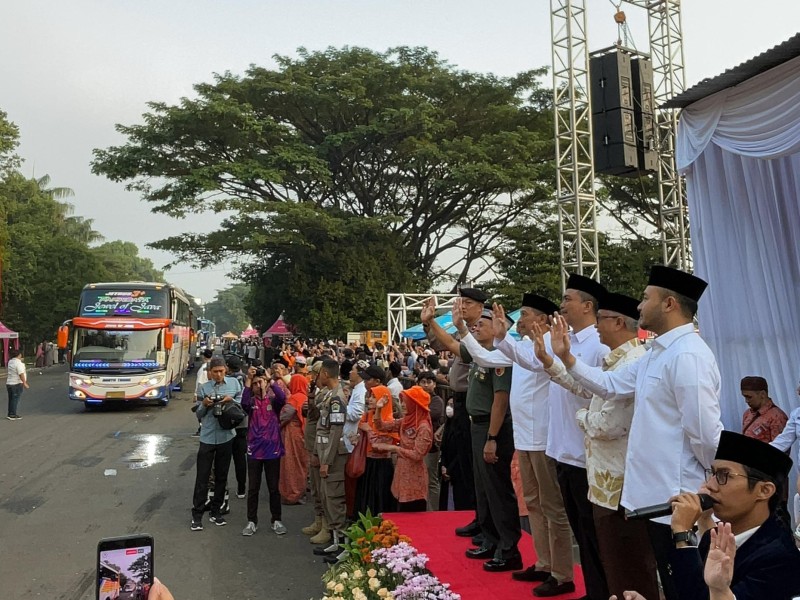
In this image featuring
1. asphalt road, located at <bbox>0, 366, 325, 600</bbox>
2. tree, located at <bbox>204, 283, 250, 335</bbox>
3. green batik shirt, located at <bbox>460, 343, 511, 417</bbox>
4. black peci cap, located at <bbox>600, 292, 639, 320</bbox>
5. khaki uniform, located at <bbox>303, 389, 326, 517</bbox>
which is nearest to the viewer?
black peci cap, located at <bbox>600, 292, 639, 320</bbox>

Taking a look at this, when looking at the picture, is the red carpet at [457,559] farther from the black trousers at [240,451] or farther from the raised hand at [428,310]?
the black trousers at [240,451]

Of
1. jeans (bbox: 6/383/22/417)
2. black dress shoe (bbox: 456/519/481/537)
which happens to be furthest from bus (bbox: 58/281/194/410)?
black dress shoe (bbox: 456/519/481/537)

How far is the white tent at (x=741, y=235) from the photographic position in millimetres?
5711

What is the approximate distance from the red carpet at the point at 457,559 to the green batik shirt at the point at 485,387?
107 cm

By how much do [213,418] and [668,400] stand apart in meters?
5.35

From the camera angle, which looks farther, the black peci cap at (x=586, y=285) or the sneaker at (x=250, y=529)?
the sneaker at (x=250, y=529)

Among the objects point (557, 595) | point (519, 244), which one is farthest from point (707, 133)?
point (519, 244)

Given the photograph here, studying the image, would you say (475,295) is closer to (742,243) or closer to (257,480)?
(742,243)

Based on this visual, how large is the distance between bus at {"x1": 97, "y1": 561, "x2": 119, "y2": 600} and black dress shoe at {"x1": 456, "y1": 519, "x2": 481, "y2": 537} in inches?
137

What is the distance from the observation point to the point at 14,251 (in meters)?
36.9

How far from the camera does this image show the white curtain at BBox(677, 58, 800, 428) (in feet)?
19.0

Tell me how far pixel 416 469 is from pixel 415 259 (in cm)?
2366

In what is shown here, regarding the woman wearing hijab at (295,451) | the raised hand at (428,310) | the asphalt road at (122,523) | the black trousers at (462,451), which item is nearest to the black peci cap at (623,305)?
the raised hand at (428,310)

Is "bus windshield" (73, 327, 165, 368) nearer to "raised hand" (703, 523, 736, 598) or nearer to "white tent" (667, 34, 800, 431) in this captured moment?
"white tent" (667, 34, 800, 431)
